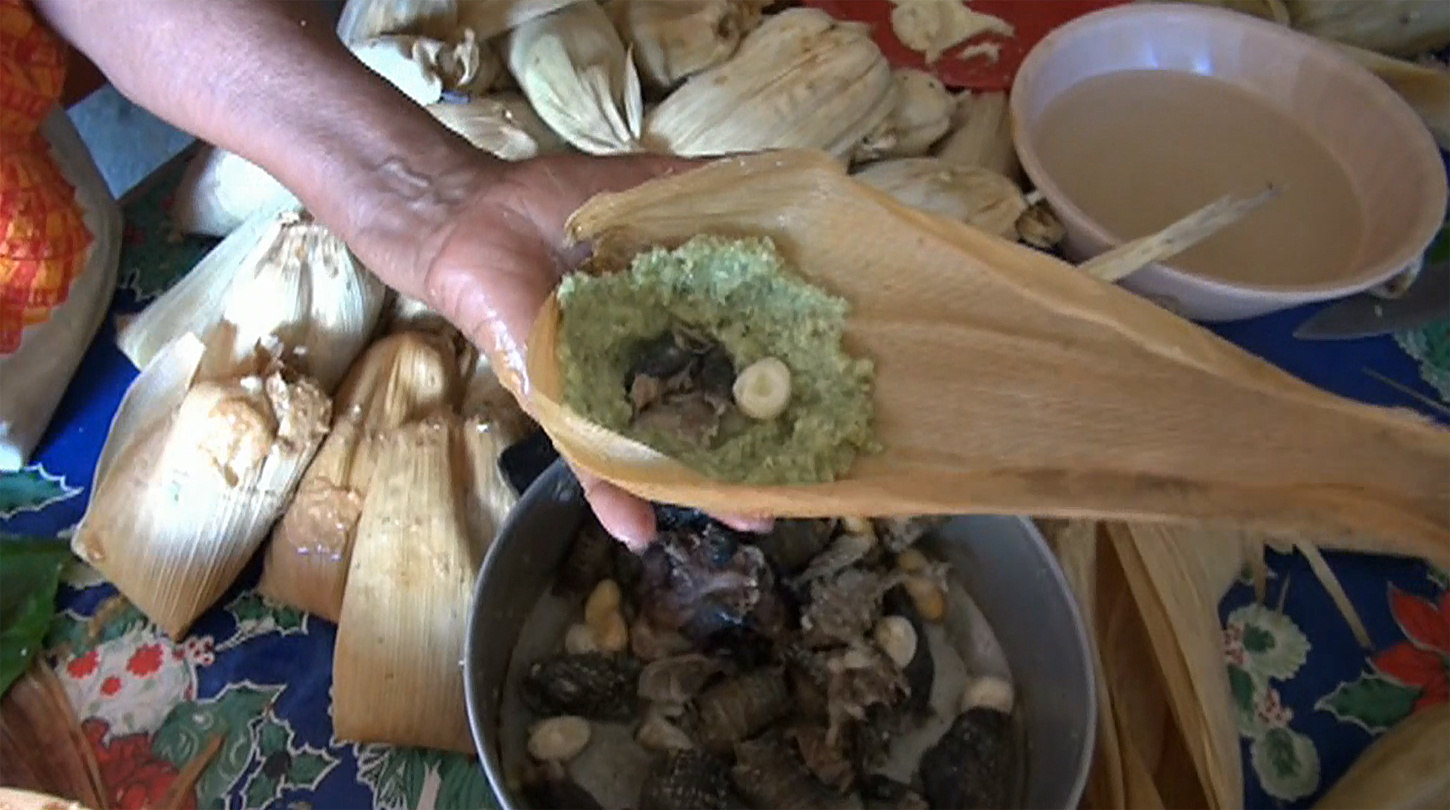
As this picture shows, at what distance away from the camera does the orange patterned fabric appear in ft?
2.97

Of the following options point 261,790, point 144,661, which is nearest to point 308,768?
point 261,790

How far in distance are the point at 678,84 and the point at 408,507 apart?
458 millimetres

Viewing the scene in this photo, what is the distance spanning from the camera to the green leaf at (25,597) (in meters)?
0.86

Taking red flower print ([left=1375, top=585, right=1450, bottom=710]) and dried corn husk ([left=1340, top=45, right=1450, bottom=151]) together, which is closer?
red flower print ([left=1375, top=585, right=1450, bottom=710])

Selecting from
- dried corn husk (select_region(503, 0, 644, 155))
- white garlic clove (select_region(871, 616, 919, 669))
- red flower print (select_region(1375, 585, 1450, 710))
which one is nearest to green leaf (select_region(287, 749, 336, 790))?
Answer: white garlic clove (select_region(871, 616, 919, 669))

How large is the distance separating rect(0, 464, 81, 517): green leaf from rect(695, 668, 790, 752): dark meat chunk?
1.55 feet

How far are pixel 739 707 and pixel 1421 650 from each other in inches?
19.3

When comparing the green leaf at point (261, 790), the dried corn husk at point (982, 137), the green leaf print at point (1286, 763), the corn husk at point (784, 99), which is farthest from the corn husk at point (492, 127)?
the green leaf print at point (1286, 763)

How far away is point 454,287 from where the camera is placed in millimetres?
786

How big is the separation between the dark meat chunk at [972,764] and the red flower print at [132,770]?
0.45m

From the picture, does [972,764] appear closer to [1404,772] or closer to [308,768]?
[1404,772]

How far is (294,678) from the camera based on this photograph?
881 mm

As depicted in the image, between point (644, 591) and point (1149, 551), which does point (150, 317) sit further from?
point (1149, 551)

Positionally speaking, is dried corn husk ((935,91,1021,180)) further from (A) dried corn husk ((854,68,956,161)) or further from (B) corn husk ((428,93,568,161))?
(B) corn husk ((428,93,568,161))
